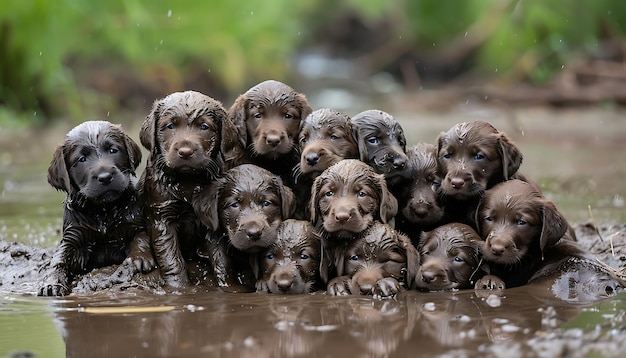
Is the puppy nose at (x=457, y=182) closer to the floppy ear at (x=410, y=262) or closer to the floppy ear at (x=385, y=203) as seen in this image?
the floppy ear at (x=385, y=203)

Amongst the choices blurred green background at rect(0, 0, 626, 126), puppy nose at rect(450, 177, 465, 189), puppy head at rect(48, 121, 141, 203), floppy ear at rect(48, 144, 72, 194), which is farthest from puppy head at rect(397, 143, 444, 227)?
blurred green background at rect(0, 0, 626, 126)

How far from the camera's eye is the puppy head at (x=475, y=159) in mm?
6426

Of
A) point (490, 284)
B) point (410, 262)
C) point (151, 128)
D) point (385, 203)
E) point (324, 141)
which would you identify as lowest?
point (490, 284)

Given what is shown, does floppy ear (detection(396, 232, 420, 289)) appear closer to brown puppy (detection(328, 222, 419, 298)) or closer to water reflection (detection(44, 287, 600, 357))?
brown puppy (detection(328, 222, 419, 298))

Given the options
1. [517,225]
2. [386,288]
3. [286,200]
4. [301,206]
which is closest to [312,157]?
[286,200]

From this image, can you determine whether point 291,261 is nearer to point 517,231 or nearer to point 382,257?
point 382,257

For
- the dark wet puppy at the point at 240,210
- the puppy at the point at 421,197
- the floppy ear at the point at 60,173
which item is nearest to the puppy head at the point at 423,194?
the puppy at the point at 421,197

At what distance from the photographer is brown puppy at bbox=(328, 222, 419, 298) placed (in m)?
5.94

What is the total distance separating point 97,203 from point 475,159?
2.69 meters

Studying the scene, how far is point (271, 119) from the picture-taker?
698cm

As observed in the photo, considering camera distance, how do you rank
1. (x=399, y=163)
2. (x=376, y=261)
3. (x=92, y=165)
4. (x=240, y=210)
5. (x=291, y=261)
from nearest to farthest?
(x=376, y=261) → (x=291, y=261) → (x=240, y=210) → (x=92, y=165) → (x=399, y=163)

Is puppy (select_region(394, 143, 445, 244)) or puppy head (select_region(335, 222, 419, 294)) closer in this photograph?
puppy head (select_region(335, 222, 419, 294))

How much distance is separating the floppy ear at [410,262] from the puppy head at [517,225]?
0.45m

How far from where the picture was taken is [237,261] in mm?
6602
